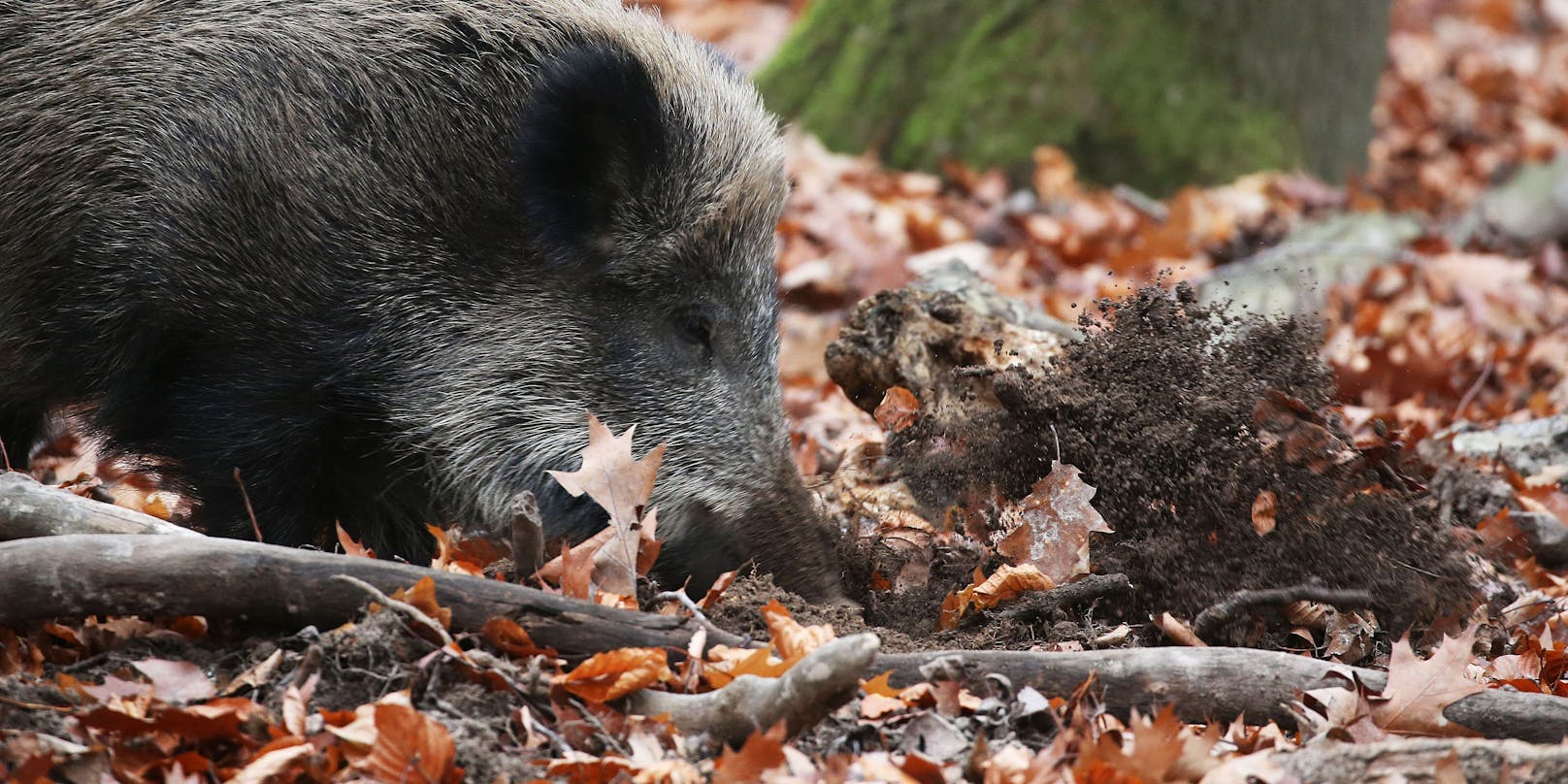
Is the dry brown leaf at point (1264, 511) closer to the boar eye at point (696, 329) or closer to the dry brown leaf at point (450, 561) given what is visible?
the boar eye at point (696, 329)

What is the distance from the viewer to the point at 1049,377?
4008 mm

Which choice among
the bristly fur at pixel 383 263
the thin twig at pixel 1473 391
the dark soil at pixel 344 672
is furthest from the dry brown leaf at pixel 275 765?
the thin twig at pixel 1473 391

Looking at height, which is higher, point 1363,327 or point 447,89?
point 447,89

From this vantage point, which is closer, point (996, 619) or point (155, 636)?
point (155, 636)

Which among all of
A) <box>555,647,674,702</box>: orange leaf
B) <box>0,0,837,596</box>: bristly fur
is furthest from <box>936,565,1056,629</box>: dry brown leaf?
<box>555,647,674,702</box>: orange leaf

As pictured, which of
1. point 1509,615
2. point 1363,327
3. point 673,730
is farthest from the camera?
point 1363,327

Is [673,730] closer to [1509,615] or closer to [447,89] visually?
[447,89]

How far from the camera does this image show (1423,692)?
3014 mm

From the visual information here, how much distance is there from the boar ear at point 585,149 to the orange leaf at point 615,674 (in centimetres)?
166

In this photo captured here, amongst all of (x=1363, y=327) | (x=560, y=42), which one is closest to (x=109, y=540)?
(x=560, y=42)

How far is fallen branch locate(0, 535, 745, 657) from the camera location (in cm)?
285

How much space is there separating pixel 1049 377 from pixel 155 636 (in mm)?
2356

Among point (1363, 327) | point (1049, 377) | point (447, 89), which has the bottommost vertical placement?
point (1363, 327)

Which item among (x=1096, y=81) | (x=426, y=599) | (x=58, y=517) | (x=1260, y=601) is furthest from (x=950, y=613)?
(x=1096, y=81)
